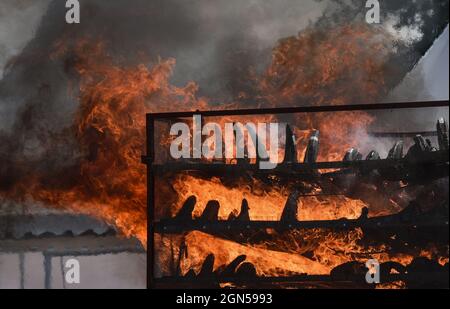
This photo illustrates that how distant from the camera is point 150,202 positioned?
13.1ft

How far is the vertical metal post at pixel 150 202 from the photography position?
396 cm

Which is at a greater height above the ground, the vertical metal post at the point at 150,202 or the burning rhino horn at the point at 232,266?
the vertical metal post at the point at 150,202

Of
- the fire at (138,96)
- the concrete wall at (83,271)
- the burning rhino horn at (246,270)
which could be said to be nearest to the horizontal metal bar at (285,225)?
the burning rhino horn at (246,270)

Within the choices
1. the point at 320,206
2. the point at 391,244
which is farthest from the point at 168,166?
the point at 391,244

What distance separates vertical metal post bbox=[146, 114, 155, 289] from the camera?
3.96 metres

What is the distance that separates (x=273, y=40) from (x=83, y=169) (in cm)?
180

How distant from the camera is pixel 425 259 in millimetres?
3920

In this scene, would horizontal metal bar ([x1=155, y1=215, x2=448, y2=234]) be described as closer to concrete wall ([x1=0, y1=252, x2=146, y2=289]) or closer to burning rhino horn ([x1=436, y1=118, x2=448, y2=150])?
burning rhino horn ([x1=436, y1=118, x2=448, y2=150])

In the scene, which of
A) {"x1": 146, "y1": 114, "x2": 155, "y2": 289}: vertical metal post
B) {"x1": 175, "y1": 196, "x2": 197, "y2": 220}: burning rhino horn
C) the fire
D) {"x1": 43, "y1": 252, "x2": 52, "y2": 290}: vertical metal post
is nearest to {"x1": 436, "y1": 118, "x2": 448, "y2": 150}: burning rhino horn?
the fire

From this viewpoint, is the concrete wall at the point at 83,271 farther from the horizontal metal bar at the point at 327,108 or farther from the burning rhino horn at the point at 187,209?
the horizontal metal bar at the point at 327,108

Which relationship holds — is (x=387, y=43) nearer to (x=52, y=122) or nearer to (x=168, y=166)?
(x=168, y=166)

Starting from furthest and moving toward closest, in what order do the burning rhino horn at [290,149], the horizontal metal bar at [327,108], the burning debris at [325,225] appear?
1. the burning rhino horn at [290,149]
2. the burning debris at [325,225]
3. the horizontal metal bar at [327,108]

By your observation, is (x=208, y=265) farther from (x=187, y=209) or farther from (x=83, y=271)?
(x=83, y=271)

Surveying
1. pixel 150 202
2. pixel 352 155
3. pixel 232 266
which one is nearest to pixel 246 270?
pixel 232 266
